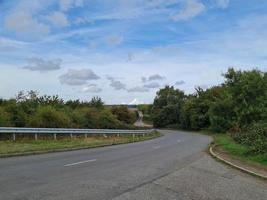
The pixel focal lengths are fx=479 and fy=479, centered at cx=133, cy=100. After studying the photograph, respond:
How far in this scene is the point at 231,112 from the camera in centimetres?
7875

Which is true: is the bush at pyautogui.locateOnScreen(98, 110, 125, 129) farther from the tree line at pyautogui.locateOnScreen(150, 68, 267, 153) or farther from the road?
the road

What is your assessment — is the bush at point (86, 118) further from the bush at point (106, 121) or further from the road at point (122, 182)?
the road at point (122, 182)

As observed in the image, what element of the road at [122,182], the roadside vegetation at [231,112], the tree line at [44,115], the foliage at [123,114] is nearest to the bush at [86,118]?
the tree line at [44,115]

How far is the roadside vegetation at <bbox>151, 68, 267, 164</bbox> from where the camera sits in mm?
28219

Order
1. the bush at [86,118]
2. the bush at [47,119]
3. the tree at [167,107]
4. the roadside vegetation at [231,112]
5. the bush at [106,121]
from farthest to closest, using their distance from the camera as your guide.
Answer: the tree at [167,107], the bush at [106,121], the bush at [86,118], the bush at [47,119], the roadside vegetation at [231,112]

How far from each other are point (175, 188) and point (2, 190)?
447 cm

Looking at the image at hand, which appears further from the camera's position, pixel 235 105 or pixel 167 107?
pixel 167 107

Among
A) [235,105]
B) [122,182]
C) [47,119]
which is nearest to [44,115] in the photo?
[47,119]

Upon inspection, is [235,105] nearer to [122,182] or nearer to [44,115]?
[44,115]

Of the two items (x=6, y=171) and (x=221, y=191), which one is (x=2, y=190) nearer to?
(x=6, y=171)

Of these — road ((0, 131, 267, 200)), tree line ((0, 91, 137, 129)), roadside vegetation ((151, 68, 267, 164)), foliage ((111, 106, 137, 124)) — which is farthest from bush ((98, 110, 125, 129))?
road ((0, 131, 267, 200))

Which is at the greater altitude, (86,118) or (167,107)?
(167,107)

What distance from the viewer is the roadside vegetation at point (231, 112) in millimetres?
28219

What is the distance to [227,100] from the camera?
77.1 meters
